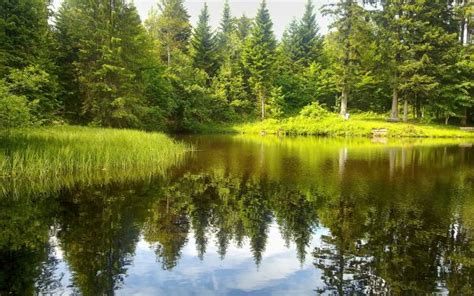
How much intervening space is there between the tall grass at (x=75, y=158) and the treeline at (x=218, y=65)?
102cm

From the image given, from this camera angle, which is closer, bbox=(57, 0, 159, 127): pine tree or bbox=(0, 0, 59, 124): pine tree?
bbox=(0, 0, 59, 124): pine tree

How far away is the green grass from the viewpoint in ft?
113

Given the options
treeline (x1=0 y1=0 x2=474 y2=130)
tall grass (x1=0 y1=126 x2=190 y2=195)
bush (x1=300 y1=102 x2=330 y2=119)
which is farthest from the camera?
bush (x1=300 y1=102 x2=330 y2=119)

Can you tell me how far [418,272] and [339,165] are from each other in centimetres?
1144

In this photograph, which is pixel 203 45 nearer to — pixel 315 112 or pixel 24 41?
pixel 315 112

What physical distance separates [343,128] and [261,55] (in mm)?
12991

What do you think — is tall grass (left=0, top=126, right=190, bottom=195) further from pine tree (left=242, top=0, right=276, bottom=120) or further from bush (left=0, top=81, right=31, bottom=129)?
pine tree (left=242, top=0, right=276, bottom=120)

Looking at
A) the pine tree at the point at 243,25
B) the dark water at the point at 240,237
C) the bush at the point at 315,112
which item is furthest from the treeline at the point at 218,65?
the pine tree at the point at 243,25

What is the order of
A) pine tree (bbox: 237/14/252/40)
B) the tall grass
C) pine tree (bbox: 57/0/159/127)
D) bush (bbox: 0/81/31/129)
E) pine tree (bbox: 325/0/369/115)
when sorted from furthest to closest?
1. pine tree (bbox: 237/14/252/40)
2. pine tree (bbox: 325/0/369/115)
3. pine tree (bbox: 57/0/159/127)
4. the tall grass
5. bush (bbox: 0/81/31/129)

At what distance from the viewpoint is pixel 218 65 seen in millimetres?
48375

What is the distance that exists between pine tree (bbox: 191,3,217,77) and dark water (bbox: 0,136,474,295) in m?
35.3

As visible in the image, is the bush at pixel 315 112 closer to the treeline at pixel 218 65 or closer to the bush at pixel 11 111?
the treeline at pixel 218 65

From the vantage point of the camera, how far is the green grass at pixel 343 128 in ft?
113

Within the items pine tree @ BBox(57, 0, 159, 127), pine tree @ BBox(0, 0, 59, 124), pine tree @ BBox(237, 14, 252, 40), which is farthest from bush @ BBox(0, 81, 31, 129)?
pine tree @ BBox(237, 14, 252, 40)
